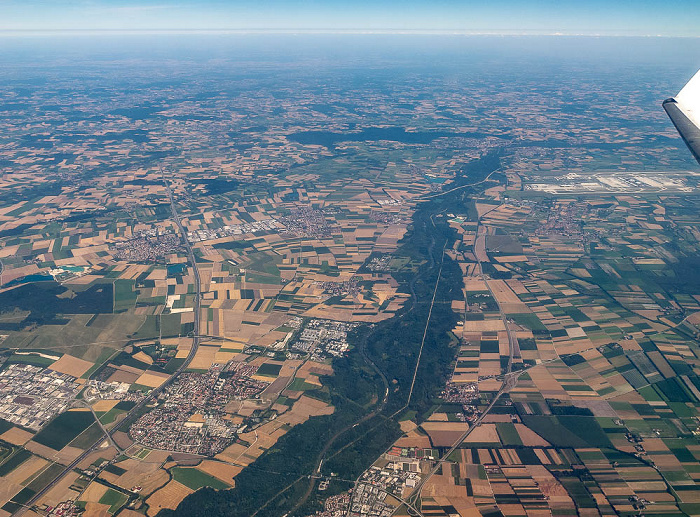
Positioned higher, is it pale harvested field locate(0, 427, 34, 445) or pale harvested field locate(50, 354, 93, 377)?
→ pale harvested field locate(0, 427, 34, 445)

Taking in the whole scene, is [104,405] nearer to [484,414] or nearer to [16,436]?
[16,436]

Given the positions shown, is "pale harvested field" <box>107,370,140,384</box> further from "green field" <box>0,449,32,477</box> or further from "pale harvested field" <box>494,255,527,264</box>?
"pale harvested field" <box>494,255,527,264</box>

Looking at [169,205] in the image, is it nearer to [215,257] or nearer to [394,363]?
[215,257]

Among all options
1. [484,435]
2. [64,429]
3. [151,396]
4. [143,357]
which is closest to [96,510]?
[64,429]

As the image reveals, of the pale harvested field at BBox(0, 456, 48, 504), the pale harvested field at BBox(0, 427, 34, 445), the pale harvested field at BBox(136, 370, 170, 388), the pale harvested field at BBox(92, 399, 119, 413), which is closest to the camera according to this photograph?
the pale harvested field at BBox(0, 456, 48, 504)

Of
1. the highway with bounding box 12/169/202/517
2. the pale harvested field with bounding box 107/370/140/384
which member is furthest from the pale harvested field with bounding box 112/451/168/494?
the pale harvested field with bounding box 107/370/140/384

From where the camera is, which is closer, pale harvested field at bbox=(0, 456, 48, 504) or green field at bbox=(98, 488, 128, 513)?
green field at bbox=(98, 488, 128, 513)

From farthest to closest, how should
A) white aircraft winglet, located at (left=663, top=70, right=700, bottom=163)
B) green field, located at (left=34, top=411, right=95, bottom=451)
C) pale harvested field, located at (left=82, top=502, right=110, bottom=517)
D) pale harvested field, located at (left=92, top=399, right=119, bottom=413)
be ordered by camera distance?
pale harvested field, located at (left=92, top=399, right=119, bottom=413) < green field, located at (left=34, top=411, right=95, bottom=451) < pale harvested field, located at (left=82, top=502, right=110, bottom=517) < white aircraft winglet, located at (left=663, top=70, right=700, bottom=163)
